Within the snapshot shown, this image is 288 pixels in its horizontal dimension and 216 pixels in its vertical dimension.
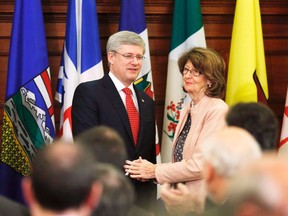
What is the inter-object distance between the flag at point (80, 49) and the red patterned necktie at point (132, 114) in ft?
3.06

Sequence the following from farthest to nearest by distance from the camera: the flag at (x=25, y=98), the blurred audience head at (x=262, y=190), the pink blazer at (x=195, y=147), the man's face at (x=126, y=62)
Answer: the flag at (x=25, y=98) → the man's face at (x=126, y=62) → the pink blazer at (x=195, y=147) → the blurred audience head at (x=262, y=190)

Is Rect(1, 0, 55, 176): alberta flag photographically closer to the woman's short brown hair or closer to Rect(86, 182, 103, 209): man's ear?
the woman's short brown hair

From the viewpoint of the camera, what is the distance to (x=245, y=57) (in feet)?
16.4

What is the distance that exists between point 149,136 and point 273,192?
2592 mm

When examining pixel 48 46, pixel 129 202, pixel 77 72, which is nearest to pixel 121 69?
pixel 77 72

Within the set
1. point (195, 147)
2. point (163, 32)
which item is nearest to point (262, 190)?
point (195, 147)

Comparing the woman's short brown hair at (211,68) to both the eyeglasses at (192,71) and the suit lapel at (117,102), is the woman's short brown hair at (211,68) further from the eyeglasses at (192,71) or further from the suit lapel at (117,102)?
the suit lapel at (117,102)

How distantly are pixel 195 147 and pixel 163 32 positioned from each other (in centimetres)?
183

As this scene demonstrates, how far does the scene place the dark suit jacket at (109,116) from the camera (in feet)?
12.4

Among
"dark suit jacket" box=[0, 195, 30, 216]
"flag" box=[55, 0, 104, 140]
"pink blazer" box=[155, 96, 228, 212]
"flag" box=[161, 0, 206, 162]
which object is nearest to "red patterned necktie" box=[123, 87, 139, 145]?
"pink blazer" box=[155, 96, 228, 212]

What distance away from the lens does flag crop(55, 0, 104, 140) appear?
484 cm

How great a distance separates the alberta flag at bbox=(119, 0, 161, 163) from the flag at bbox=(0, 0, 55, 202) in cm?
60

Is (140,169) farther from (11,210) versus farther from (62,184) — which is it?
(62,184)

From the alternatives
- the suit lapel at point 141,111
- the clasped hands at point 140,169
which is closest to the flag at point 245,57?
the suit lapel at point 141,111
